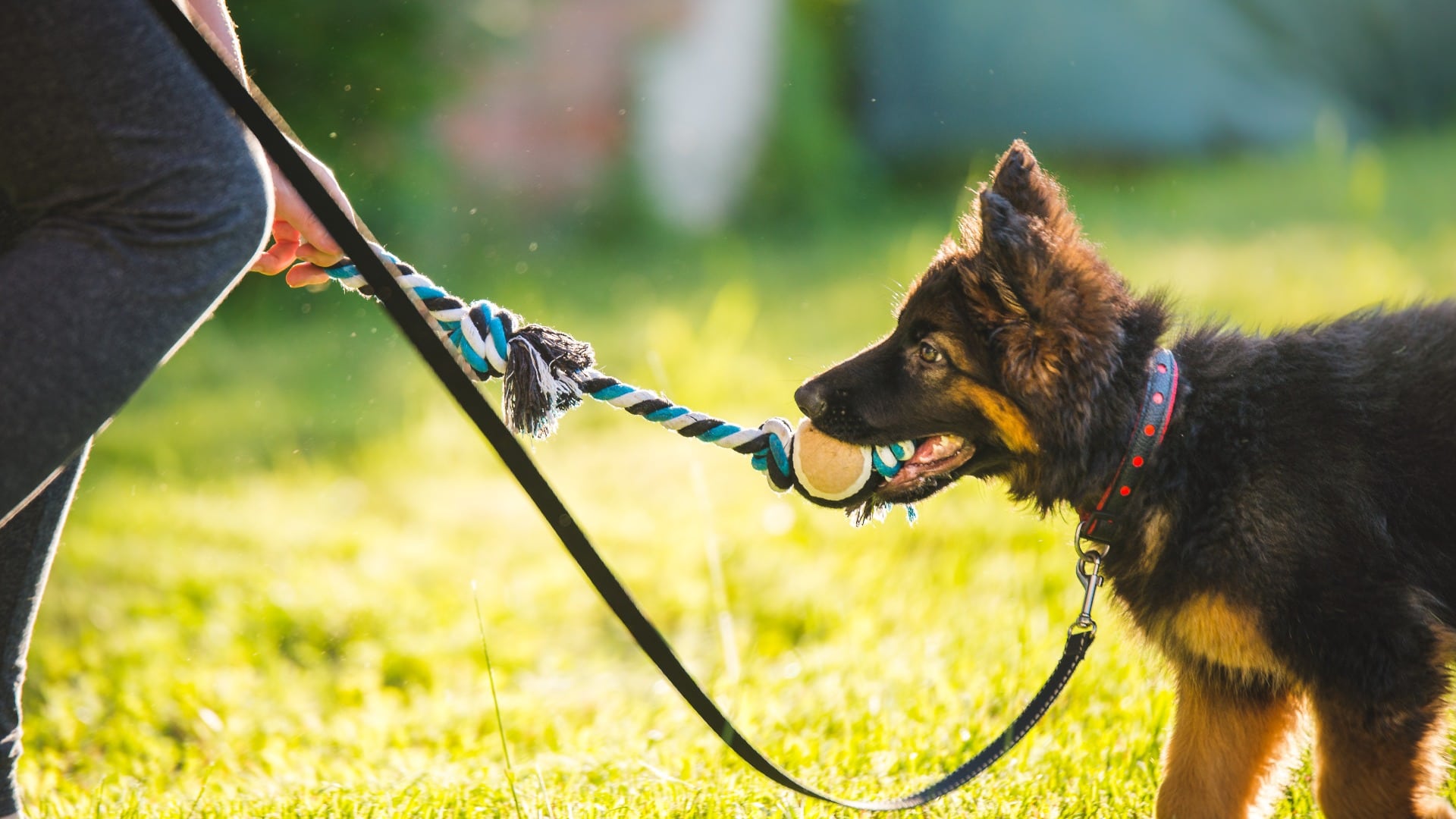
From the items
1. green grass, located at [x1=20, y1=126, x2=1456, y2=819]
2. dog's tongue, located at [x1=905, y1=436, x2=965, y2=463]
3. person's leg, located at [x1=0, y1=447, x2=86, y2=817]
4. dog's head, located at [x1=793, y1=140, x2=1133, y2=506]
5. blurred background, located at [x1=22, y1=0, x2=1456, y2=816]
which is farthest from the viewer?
blurred background, located at [x1=22, y1=0, x2=1456, y2=816]

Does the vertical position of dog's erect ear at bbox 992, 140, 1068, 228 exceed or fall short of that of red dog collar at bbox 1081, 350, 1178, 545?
it exceeds it

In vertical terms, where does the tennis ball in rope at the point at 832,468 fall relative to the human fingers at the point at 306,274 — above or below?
below

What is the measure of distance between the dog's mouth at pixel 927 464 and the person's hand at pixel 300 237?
53.1 inches

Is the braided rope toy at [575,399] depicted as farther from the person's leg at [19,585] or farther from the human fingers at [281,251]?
the person's leg at [19,585]

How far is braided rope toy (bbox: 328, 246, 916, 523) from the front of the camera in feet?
8.87

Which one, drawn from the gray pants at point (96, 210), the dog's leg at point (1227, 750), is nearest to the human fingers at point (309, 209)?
the gray pants at point (96, 210)

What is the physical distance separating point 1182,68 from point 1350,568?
14.2m

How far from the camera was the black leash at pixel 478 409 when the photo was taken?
78.7 inches

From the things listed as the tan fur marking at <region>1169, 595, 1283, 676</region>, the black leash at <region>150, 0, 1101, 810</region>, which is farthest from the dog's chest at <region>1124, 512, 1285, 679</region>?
the black leash at <region>150, 0, 1101, 810</region>

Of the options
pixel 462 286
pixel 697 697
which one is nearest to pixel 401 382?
pixel 462 286

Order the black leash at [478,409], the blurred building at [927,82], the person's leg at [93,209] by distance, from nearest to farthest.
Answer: the person's leg at [93,209]
the black leash at [478,409]
the blurred building at [927,82]

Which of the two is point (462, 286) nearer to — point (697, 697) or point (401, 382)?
point (401, 382)

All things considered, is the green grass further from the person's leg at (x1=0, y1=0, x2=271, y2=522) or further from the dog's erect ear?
the person's leg at (x1=0, y1=0, x2=271, y2=522)

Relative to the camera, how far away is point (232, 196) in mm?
1953
